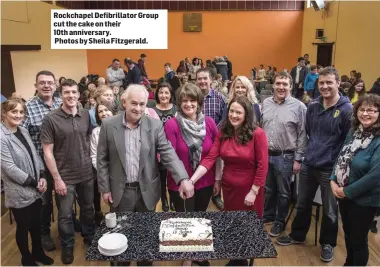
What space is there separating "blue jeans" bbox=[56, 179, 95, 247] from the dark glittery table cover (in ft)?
2.71

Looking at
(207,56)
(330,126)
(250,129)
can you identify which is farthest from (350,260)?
(207,56)

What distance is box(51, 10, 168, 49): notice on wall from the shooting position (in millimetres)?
3746

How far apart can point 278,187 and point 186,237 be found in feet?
5.41

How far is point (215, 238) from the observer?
6.09 feet

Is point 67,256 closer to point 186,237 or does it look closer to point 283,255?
point 186,237

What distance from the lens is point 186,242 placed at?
1.78 m

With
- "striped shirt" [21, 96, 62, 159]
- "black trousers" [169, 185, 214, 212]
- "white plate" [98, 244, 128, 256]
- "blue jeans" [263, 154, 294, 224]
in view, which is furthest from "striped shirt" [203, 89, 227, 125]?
"white plate" [98, 244, 128, 256]

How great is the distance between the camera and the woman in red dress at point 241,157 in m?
2.42

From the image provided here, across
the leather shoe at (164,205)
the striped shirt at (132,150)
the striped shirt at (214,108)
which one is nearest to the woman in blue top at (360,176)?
the striped shirt at (214,108)

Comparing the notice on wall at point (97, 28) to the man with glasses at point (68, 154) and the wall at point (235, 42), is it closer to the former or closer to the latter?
the man with glasses at point (68, 154)

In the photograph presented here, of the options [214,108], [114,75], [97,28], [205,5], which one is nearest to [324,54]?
[205,5]

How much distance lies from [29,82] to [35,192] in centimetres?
713

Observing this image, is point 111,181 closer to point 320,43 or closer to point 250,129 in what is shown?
point 250,129

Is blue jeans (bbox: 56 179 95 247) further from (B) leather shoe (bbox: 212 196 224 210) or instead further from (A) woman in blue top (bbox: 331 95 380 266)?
(A) woman in blue top (bbox: 331 95 380 266)
